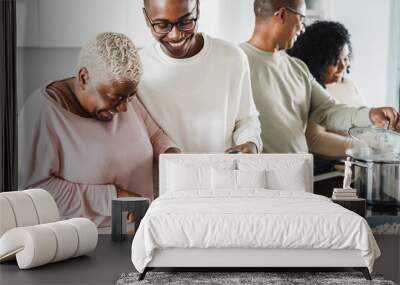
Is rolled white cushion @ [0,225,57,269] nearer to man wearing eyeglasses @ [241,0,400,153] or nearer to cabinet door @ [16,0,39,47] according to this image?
cabinet door @ [16,0,39,47]

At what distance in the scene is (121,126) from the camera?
7.33m

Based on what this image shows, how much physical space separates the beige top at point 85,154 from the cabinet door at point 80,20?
0.60m

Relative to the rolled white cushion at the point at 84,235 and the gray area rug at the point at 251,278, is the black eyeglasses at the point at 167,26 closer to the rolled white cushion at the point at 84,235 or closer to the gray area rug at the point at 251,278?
the rolled white cushion at the point at 84,235

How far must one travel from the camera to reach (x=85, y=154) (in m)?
7.28

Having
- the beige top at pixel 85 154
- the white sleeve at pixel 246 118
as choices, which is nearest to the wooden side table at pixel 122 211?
the beige top at pixel 85 154

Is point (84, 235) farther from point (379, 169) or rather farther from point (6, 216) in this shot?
point (379, 169)

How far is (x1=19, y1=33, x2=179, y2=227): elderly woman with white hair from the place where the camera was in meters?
7.30

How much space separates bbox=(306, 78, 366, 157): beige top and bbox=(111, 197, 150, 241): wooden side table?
193 centimetres

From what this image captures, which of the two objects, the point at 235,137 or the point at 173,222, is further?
the point at 235,137

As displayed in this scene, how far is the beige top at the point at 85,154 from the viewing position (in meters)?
7.29

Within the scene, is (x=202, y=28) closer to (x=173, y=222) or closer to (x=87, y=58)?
(x=87, y=58)

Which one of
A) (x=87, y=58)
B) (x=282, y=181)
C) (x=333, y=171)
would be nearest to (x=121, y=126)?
(x=87, y=58)

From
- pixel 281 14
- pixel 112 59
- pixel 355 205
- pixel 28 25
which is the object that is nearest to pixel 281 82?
pixel 281 14

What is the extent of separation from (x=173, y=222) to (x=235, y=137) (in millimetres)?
2442
